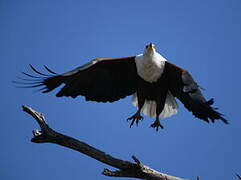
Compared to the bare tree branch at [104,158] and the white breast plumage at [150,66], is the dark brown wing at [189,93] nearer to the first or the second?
the white breast plumage at [150,66]

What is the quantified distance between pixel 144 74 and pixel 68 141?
1.89 metres

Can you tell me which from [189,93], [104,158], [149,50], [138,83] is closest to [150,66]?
[149,50]

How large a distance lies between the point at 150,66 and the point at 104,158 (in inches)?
74.6

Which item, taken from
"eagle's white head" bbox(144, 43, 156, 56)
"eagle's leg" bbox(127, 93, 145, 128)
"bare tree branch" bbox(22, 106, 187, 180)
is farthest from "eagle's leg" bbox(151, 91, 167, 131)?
"bare tree branch" bbox(22, 106, 187, 180)

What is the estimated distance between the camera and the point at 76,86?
6559 millimetres

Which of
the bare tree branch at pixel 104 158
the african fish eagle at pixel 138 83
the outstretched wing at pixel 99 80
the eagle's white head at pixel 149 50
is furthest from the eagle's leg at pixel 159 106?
the bare tree branch at pixel 104 158

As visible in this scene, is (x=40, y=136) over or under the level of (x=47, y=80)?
under

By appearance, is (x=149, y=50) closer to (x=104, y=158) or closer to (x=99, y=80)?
(x=99, y=80)

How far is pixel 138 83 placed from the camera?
6.77m

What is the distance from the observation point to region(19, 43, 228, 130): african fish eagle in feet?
20.4

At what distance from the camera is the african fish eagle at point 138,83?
6.23 meters

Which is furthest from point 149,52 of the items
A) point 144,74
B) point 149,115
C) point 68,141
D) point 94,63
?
point 68,141

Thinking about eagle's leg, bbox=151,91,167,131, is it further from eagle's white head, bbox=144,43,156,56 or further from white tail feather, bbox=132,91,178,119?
eagle's white head, bbox=144,43,156,56

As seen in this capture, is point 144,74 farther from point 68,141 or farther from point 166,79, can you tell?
point 68,141
